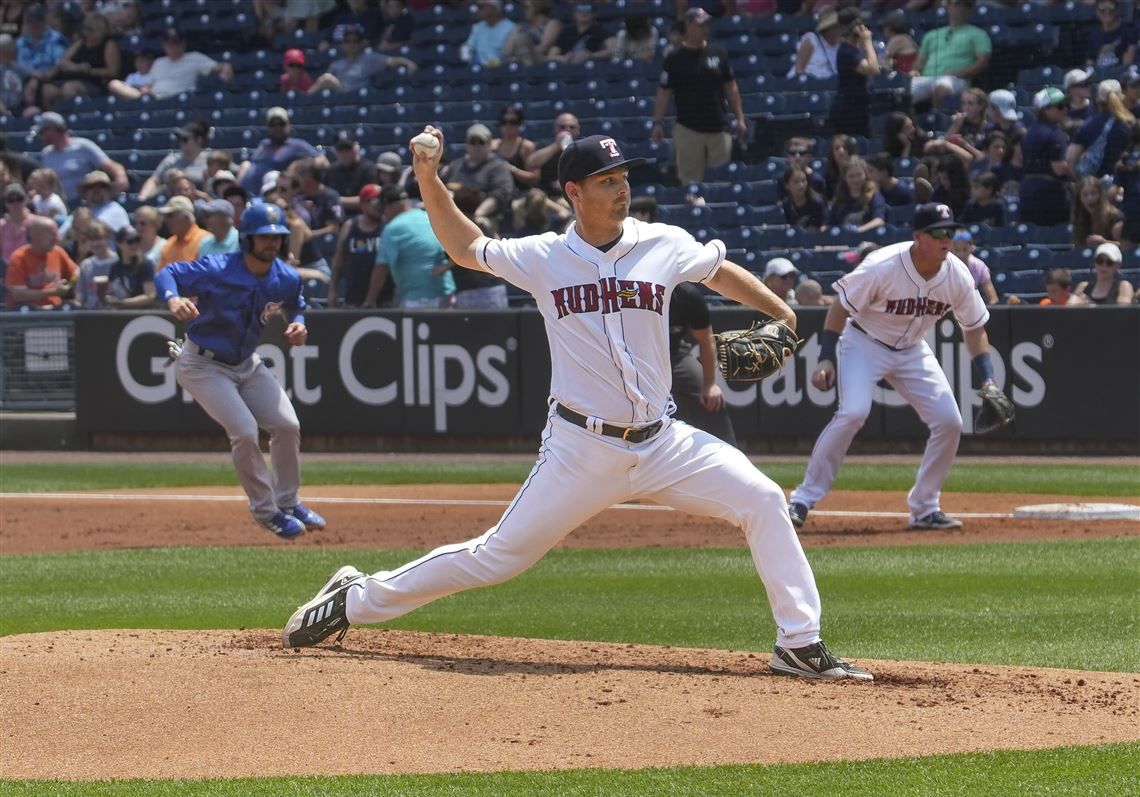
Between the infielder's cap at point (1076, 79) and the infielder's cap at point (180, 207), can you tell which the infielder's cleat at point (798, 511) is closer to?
the infielder's cap at point (180, 207)

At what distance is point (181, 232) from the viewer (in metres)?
16.6

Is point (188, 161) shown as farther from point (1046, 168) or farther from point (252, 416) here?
point (252, 416)

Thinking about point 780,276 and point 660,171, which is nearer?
point 780,276

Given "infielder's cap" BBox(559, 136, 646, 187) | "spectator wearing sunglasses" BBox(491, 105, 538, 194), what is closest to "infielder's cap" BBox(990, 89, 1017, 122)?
"spectator wearing sunglasses" BBox(491, 105, 538, 194)

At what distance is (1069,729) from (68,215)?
59.1ft

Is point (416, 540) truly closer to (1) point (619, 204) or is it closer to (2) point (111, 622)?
(2) point (111, 622)

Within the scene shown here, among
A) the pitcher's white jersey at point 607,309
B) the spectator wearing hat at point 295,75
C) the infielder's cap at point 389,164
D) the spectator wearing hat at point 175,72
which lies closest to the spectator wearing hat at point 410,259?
the infielder's cap at point 389,164

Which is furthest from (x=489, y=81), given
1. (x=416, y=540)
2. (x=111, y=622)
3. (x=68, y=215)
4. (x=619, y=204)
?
(x=619, y=204)

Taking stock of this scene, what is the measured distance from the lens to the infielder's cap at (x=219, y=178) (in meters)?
19.3

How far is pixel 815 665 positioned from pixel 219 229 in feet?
35.5

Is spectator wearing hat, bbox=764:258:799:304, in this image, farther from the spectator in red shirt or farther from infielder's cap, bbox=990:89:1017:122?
the spectator in red shirt

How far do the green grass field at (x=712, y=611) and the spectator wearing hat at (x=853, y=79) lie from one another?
9.55 m

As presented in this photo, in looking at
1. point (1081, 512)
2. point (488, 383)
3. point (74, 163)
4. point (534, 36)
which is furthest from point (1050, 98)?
point (74, 163)

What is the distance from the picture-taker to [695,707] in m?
5.92
